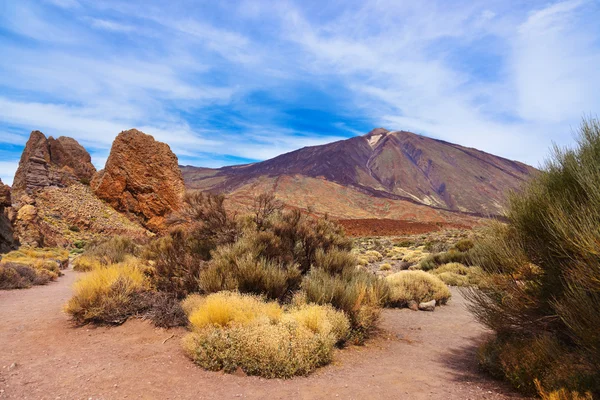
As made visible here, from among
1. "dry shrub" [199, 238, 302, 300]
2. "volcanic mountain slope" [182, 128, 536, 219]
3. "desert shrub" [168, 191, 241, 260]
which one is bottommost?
"dry shrub" [199, 238, 302, 300]

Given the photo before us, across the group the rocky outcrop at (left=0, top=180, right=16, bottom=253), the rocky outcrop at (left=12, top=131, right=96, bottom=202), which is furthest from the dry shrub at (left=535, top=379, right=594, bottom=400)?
the rocky outcrop at (left=12, top=131, right=96, bottom=202)

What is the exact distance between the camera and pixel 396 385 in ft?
13.9

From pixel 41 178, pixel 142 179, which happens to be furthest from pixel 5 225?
pixel 41 178

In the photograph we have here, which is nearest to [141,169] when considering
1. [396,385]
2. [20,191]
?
[20,191]

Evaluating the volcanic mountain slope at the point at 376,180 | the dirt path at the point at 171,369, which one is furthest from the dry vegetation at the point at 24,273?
the volcanic mountain slope at the point at 376,180

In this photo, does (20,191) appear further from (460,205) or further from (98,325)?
(460,205)

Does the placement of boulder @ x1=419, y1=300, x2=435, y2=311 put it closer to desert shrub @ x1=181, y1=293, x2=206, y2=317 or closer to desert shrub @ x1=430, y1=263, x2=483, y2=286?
desert shrub @ x1=430, y1=263, x2=483, y2=286

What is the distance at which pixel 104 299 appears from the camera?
6.08m

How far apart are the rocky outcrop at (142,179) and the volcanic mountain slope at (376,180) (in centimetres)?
5393

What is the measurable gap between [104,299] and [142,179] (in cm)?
2190

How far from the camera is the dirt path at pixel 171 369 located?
149 inches

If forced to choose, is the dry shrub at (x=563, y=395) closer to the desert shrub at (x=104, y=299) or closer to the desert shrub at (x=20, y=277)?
the desert shrub at (x=104, y=299)

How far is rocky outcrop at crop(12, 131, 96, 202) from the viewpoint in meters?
25.5

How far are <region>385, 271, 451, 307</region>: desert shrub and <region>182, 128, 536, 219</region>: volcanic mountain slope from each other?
67779 millimetres
